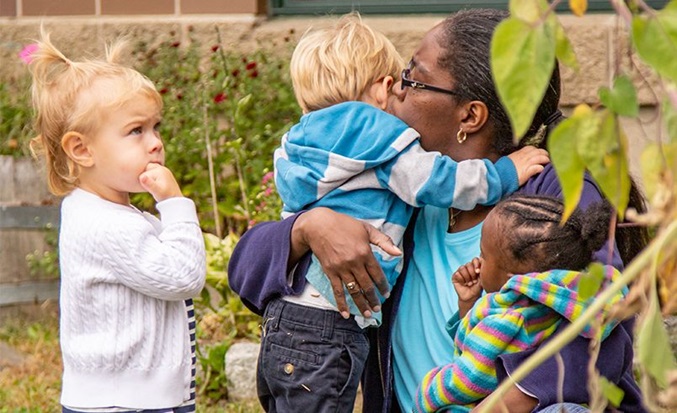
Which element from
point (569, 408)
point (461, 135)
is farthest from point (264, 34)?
point (569, 408)

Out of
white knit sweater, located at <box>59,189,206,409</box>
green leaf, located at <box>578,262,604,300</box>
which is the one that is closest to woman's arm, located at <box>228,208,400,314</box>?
white knit sweater, located at <box>59,189,206,409</box>

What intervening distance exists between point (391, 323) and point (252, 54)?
10.8ft

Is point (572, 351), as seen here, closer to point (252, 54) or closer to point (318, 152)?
point (318, 152)

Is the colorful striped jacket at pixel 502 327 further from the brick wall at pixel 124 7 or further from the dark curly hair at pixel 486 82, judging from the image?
the brick wall at pixel 124 7

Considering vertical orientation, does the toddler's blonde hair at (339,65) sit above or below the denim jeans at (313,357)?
above

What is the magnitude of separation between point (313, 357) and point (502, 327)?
610mm

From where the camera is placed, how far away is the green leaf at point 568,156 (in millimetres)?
1108

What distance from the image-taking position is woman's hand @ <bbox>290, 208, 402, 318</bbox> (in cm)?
284

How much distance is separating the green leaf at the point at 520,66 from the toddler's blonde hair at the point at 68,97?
2191mm

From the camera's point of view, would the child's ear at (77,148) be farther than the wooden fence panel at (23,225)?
No

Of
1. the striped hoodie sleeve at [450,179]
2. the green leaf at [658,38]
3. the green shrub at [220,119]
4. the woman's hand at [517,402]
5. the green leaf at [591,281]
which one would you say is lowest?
the green shrub at [220,119]

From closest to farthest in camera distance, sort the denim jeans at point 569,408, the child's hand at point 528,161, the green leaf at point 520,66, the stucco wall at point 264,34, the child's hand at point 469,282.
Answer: the green leaf at point 520,66, the denim jeans at point 569,408, the child's hand at point 469,282, the child's hand at point 528,161, the stucco wall at point 264,34

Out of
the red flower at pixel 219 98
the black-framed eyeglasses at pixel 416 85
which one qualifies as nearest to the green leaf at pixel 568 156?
the black-framed eyeglasses at pixel 416 85

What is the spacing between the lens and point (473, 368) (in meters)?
2.62
